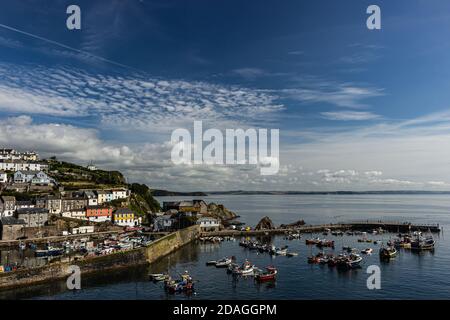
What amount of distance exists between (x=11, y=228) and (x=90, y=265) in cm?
2834

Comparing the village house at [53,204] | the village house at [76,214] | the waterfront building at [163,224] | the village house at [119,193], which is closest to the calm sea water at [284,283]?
the waterfront building at [163,224]

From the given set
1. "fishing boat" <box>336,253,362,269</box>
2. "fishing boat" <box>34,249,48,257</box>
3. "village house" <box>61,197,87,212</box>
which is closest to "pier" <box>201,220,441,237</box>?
"village house" <box>61,197,87,212</box>

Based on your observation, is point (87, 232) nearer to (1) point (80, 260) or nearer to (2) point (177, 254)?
(2) point (177, 254)

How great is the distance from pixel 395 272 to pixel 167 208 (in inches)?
2745

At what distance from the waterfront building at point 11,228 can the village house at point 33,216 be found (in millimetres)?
1711

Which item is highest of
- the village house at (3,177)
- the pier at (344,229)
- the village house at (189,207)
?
the village house at (3,177)

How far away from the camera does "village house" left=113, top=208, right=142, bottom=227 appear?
73.1 m

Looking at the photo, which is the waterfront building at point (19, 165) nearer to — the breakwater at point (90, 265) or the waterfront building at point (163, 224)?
the waterfront building at point (163, 224)

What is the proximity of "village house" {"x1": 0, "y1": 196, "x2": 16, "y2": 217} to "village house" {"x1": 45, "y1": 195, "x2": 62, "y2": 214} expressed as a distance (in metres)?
5.92

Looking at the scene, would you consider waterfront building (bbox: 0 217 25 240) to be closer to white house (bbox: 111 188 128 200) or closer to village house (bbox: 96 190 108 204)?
village house (bbox: 96 190 108 204)

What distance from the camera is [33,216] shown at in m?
63.0

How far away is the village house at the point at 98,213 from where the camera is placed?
7175cm
